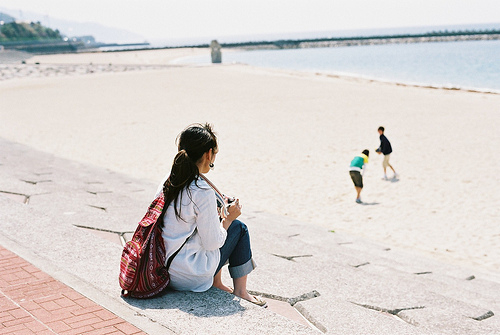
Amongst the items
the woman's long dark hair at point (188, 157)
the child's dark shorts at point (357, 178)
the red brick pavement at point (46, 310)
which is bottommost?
the child's dark shorts at point (357, 178)

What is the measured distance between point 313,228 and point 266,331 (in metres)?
4.56

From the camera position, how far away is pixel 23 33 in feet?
374

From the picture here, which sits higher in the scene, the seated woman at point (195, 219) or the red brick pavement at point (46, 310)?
the seated woman at point (195, 219)

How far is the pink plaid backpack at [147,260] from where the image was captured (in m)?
3.21

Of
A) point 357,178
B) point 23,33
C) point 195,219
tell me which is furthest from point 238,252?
point 23,33

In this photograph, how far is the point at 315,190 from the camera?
987cm

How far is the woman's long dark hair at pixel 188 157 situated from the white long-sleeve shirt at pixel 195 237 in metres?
0.04

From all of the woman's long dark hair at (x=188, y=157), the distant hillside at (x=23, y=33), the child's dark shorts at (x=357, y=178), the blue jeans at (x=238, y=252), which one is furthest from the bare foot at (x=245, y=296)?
the distant hillside at (x=23, y=33)

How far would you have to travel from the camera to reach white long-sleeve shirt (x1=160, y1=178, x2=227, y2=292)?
10.3ft

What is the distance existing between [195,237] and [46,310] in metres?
0.96

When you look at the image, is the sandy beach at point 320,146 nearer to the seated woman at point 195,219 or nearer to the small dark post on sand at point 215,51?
the seated woman at point 195,219

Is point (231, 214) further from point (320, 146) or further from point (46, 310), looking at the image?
point (320, 146)

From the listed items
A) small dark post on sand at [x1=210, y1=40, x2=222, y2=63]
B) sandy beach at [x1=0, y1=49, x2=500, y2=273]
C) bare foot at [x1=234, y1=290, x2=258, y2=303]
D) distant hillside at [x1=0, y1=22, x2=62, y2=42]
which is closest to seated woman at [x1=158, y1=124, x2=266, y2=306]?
bare foot at [x1=234, y1=290, x2=258, y2=303]

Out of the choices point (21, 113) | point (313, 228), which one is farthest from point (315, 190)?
point (21, 113)
